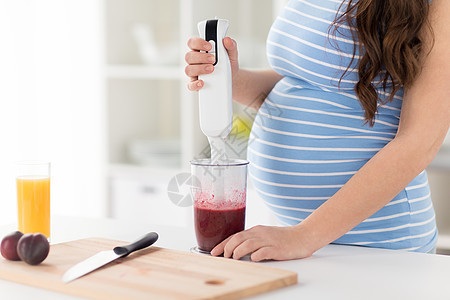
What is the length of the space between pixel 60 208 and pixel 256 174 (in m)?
2.15

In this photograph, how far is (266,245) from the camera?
3.37 feet

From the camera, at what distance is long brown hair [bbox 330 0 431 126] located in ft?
3.62

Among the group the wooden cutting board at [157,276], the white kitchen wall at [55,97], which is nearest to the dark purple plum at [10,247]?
the wooden cutting board at [157,276]

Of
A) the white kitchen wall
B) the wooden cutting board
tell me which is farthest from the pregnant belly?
the white kitchen wall

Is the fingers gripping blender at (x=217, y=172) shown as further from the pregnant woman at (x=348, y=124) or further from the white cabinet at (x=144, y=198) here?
the white cabinet at (x=144, y=198)

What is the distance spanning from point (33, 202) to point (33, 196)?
1 cm

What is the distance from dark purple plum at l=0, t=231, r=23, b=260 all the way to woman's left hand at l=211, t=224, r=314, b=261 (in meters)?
0.32

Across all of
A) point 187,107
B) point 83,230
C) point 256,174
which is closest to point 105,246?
point 83,230

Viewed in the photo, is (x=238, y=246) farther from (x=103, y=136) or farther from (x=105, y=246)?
(x=103, y=136)

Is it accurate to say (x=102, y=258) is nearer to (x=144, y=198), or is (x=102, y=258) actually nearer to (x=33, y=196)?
(x=33, y=196)

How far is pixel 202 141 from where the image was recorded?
9.43 feet

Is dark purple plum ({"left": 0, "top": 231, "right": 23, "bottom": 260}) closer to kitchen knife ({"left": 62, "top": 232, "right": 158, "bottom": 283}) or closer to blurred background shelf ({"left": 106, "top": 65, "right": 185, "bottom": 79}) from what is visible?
kitchen knife ({"left": 62, "top": 232, "right": 158, "bottom": 283})

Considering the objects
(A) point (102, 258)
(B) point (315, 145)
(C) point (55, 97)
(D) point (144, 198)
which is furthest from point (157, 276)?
(C) point (55, 97)

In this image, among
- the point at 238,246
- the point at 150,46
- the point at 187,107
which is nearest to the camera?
the point at 238,246
